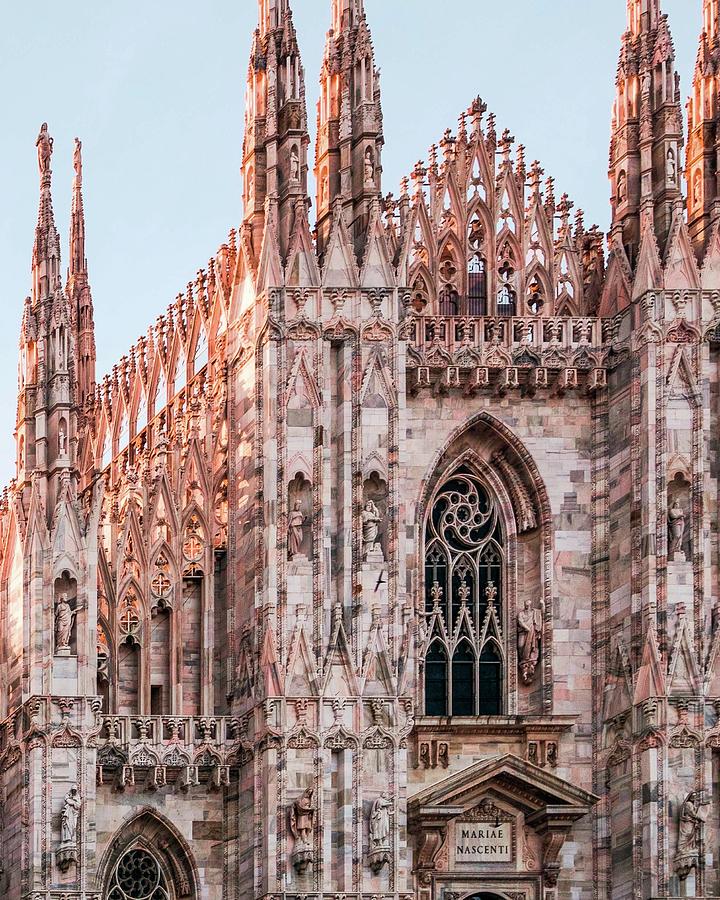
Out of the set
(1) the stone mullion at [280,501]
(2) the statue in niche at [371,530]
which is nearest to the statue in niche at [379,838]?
(1) the stone mullion at [280,501]

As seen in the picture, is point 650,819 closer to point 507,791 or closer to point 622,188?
point 507,791

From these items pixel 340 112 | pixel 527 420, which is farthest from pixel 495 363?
pixel 340 112

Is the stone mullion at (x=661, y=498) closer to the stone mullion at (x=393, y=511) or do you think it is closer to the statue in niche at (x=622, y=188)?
the statue in niche at (x=622, y=188)

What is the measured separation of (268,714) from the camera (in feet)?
166

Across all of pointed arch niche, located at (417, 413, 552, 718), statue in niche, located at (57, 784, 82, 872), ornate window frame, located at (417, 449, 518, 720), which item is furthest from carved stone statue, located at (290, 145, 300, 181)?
statue in niche, located at (57, 784, 82, 872)

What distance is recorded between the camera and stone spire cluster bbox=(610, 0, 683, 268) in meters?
54.0

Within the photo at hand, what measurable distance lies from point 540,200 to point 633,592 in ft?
22.0

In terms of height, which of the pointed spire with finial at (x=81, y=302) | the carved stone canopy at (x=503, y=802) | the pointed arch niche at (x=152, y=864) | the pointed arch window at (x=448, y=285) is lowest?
the pointed arch niche at (x=152, y=864)

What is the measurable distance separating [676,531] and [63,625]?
9.21m

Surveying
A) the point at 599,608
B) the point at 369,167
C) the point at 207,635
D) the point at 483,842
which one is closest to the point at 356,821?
the point at 483,842

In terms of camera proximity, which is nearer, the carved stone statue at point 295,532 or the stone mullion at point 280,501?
the stone mullion at point 280,501

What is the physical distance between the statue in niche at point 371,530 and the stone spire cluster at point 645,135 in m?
6.02

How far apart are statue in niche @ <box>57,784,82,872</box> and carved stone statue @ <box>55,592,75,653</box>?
2.26 meters

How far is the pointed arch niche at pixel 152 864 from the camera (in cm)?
5156
